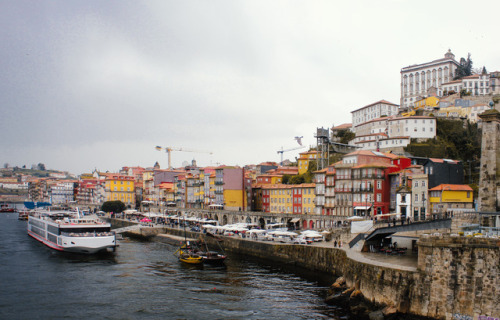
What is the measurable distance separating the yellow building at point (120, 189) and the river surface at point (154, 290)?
91582 millimetres

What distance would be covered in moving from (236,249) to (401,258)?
26083 millimetres

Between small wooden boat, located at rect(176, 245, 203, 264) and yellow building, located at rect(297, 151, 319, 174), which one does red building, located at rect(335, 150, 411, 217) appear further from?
yellow building, located at rect(297, 151, 319, 174)

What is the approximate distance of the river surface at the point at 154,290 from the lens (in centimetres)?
2847

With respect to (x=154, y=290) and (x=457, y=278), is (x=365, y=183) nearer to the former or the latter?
(x=154, y=290)

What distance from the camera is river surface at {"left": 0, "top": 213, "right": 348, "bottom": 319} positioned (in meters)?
28.5

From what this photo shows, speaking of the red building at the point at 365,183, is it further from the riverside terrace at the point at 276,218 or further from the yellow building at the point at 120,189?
the yellow building at the point at 120,189

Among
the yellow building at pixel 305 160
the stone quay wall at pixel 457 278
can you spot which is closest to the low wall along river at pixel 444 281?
the stone quay wall at pixel 457 278

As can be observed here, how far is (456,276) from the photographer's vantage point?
23.2 metres

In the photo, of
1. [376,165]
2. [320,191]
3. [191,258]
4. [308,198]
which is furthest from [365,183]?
[191,258]

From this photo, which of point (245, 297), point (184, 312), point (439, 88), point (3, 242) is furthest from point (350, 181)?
point (439, 88)

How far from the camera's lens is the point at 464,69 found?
128m

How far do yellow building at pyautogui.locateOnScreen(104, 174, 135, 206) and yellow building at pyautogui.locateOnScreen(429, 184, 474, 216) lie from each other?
110 m

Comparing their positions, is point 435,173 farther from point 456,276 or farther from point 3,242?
point 3,242

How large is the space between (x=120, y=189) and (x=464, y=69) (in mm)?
110774
